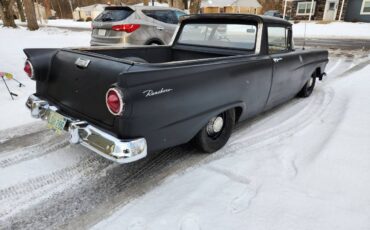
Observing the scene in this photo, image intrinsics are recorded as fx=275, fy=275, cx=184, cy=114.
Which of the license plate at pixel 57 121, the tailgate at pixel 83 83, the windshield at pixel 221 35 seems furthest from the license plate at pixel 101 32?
the license plate at pixel 57 121

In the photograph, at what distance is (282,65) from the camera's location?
4.05 metres

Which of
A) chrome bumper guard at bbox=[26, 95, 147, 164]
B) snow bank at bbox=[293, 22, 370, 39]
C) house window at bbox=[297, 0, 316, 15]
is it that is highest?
house window at bbox=[297, 0, 316, 15]

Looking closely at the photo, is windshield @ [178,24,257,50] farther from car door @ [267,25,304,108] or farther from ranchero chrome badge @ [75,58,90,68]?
ranchero chrome badge @ [75,58,90,68]

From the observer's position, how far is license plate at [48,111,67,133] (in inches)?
107

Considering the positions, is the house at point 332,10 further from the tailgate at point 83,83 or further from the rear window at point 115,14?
the tailgate at point 83,83

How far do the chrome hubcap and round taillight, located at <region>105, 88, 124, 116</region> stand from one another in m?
1.27

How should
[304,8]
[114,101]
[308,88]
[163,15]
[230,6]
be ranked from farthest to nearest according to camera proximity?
[230,6], [304,8], [163,15], [308,88], [114,101]

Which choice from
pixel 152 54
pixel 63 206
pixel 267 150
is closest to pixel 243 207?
pixel 267 150

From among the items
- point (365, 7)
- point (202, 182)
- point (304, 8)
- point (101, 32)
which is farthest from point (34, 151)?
point (304, 8)

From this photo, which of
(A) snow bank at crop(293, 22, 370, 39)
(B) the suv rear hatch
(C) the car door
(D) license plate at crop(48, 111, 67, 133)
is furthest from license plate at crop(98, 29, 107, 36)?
A: (A) snow bank at crop(293, 22, 370, 39)

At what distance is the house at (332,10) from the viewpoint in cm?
2855

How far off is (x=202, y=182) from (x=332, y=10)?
34083 millimetres

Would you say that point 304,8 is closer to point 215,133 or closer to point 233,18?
point 233,18

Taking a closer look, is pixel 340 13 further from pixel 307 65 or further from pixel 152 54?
pixel 152 54
